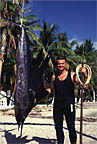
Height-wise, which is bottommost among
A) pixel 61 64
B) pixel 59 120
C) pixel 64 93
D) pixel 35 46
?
pixel 59 120

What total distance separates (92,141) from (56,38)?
1470cm

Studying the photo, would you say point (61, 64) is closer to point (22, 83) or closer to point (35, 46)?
point (22, 83)

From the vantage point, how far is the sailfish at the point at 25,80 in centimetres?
263

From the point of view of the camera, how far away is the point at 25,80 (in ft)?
8.73

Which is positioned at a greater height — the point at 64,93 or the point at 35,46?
the point at 35,46

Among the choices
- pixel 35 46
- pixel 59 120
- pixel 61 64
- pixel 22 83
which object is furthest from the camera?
pixel 35 46

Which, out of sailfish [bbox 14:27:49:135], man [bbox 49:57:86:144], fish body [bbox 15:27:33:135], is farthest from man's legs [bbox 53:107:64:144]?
fish body [bbox 15:27:33:135]

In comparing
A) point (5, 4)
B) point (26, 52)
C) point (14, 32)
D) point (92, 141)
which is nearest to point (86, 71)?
point (26, 52)

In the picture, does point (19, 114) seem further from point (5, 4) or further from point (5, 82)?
point (5, 82)

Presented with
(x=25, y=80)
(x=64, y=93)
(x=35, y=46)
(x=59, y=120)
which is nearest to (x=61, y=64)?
(x=64, y=93)

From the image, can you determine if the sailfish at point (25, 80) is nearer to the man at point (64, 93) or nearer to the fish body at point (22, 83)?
the fish body at point (22, 83)

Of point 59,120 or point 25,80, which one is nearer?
point 25,80

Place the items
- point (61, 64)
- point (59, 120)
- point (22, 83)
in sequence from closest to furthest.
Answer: point (22, 83) → point (61, 64) → point (59, 120)

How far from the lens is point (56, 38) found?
60.5 feet
